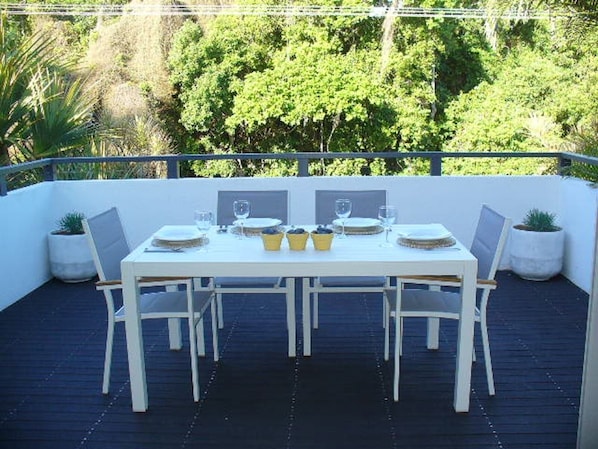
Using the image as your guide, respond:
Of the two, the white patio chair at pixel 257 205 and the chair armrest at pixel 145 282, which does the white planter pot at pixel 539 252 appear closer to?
the white patio chair at pixel 257 205

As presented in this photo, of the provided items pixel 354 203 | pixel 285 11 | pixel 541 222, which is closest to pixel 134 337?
pixel 354 203

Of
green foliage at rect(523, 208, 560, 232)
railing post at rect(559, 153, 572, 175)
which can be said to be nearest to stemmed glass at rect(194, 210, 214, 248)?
green foliage at rect(523, 208, 560, 232)

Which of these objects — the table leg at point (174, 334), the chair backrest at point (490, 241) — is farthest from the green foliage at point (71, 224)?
the chair backrest at point (490, 241)

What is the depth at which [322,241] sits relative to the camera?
3.17 m

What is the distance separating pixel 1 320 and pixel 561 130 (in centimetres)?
963

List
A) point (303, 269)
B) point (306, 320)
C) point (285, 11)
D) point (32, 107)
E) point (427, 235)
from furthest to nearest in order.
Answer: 1. point (285, 11)
2. point (32, 107)
3. point (306, 320)
4. point (427, 235)
5. point (303, 269)

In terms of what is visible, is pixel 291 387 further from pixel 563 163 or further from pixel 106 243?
pixel 563 163

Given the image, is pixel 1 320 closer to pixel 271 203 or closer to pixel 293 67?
pixel 271 203

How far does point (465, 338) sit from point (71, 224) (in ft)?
11.8

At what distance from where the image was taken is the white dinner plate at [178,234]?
331cm

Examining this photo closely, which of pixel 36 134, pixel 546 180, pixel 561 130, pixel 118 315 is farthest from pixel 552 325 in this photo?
pixel 561 130

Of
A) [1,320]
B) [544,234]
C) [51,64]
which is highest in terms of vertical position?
[51,64]

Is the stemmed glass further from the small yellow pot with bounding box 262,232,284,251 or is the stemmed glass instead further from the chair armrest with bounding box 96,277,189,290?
the small yellow pot with bounding box 262,232,284,251

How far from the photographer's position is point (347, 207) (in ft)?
11.5
